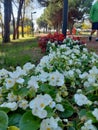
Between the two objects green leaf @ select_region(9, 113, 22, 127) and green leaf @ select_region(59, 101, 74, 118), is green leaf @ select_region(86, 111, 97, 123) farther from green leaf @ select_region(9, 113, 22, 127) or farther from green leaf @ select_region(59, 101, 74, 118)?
green leaf @ select_region(9, 113, 22, 127)

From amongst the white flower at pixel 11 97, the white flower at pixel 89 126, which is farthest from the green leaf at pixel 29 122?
the white flower at pixel 11 97

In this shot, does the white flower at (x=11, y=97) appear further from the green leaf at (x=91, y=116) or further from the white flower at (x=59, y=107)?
the green leaf at (x=91, y=116)

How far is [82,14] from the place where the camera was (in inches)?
1356

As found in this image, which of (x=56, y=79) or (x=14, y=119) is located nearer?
(x=14, y=119)

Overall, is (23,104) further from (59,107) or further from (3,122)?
(3,122)

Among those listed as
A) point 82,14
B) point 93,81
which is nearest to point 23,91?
point 93,81

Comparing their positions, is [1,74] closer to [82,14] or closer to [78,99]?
[78,99]

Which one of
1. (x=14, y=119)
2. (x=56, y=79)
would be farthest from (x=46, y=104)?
(x=56, y=79)

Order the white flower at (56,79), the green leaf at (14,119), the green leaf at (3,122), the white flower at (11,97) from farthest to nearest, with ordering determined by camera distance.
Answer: the white flower at (56,79) < the white flower at (11,97) < the green leaf at (14,119) < the green leaf at (3,122)

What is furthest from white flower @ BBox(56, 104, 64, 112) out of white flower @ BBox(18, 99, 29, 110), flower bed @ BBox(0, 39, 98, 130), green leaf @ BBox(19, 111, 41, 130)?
green leaf @ BBox(19, 111, 41, 130)

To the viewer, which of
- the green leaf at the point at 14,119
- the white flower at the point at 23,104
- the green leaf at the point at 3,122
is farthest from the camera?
the white flower at the point at 23,104

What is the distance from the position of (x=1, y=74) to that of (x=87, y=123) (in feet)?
3.92

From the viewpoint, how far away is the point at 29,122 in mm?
1674

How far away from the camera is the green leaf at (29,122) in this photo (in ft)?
5.41
